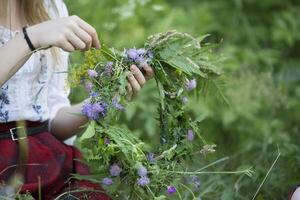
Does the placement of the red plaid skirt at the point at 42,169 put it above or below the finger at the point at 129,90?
below

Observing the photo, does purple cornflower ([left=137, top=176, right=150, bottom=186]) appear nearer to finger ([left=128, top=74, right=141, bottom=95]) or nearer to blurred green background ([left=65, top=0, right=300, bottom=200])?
finger ([left=128, top=74, right=141, bottom=95])

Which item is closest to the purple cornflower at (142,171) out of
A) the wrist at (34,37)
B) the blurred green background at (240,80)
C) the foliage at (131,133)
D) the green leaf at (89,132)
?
the foliage at (131,133)

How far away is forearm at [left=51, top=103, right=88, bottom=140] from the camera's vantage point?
1792 mm

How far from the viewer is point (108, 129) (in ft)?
4.67

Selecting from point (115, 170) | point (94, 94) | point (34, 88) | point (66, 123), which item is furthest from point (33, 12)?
point (115, 170)

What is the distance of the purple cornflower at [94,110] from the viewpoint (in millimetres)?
1413

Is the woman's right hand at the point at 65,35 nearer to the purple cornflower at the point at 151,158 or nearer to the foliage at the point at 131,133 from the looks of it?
the foliage at the point at 131,133

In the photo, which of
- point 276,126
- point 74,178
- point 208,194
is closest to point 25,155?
point 74,178

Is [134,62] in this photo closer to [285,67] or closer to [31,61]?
[31,61]

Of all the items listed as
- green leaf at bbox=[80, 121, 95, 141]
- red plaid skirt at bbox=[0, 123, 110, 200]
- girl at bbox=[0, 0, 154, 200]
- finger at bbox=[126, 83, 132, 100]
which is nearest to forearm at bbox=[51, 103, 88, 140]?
girl at bbox=[0, 0, 154, 200]

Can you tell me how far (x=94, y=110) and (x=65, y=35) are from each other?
0.17m

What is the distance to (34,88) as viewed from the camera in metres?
1.69

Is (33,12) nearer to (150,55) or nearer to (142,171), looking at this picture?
(150,55)

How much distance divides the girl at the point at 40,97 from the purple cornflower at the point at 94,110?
11 cm
